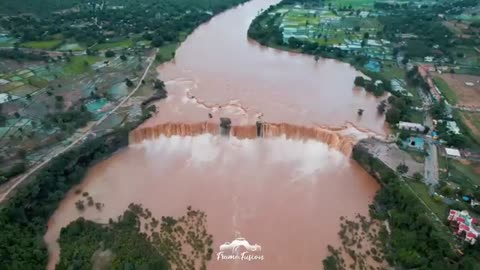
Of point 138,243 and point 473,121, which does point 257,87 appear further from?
point 138,243

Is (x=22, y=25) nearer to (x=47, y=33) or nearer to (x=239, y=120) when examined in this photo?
(x=47, y=33)

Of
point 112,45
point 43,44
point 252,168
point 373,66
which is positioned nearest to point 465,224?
point 252,168

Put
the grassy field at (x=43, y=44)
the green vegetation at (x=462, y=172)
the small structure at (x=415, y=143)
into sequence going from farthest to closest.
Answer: the grassy field at (x=43, y=44)
the small structure at (x=415, y=143)
the green vegetation at (x=462, y=172)

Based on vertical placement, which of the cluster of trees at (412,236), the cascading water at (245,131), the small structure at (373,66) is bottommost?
the cluster of trees at (412,236)

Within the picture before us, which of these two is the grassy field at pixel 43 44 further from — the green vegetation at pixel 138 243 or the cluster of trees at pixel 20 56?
the green vegetation at pixel 138 243

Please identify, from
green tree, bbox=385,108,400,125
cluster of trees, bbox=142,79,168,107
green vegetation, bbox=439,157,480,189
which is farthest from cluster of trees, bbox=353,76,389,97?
cluster of trees, bbox=142,79,168,107

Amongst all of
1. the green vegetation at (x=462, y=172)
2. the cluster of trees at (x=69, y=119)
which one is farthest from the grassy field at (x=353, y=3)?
the cluster of trees at (x=69, y=119)

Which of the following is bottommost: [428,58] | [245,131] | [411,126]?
[245,131]

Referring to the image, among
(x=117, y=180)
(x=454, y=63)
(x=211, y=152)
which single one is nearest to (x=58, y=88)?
(x=117, y=180)
